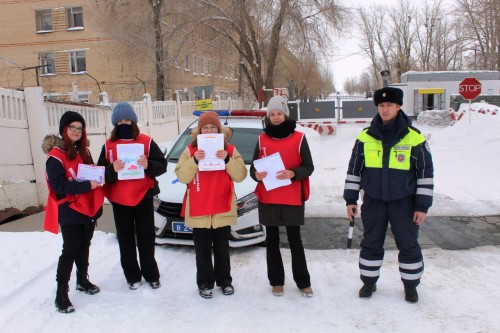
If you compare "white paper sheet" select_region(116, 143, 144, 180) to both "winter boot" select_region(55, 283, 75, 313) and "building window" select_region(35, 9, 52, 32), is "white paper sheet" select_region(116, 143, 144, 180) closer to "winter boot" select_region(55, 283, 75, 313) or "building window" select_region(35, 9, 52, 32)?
"winter boot" select_region(55, 283, 75, 313)

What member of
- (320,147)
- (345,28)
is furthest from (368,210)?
(345,28)

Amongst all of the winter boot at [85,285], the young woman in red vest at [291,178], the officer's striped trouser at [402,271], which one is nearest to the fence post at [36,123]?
the winter boot at [85,285]

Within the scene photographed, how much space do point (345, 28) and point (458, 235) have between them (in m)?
21.9

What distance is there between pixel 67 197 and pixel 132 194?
540mm

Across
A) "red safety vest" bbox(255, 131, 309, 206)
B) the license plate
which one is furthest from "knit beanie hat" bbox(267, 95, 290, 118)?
the license plate

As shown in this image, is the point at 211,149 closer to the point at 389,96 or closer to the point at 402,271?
the point at 389,96

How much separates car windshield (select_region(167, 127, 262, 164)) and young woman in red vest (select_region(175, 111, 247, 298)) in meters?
2.54

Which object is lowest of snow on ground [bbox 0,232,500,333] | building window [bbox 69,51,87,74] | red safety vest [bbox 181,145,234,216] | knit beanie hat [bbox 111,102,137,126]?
snow on ground [bbox 0,232,500,333]

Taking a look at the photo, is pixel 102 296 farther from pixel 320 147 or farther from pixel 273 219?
pixel 320 147

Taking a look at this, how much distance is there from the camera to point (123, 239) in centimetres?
411

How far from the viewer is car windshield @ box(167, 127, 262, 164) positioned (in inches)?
263

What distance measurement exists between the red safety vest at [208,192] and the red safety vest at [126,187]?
0.43m

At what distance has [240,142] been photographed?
22.5 feet

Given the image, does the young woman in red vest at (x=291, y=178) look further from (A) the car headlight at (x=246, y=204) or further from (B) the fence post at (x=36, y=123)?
(B) the fence post at (x=36, y=123)
